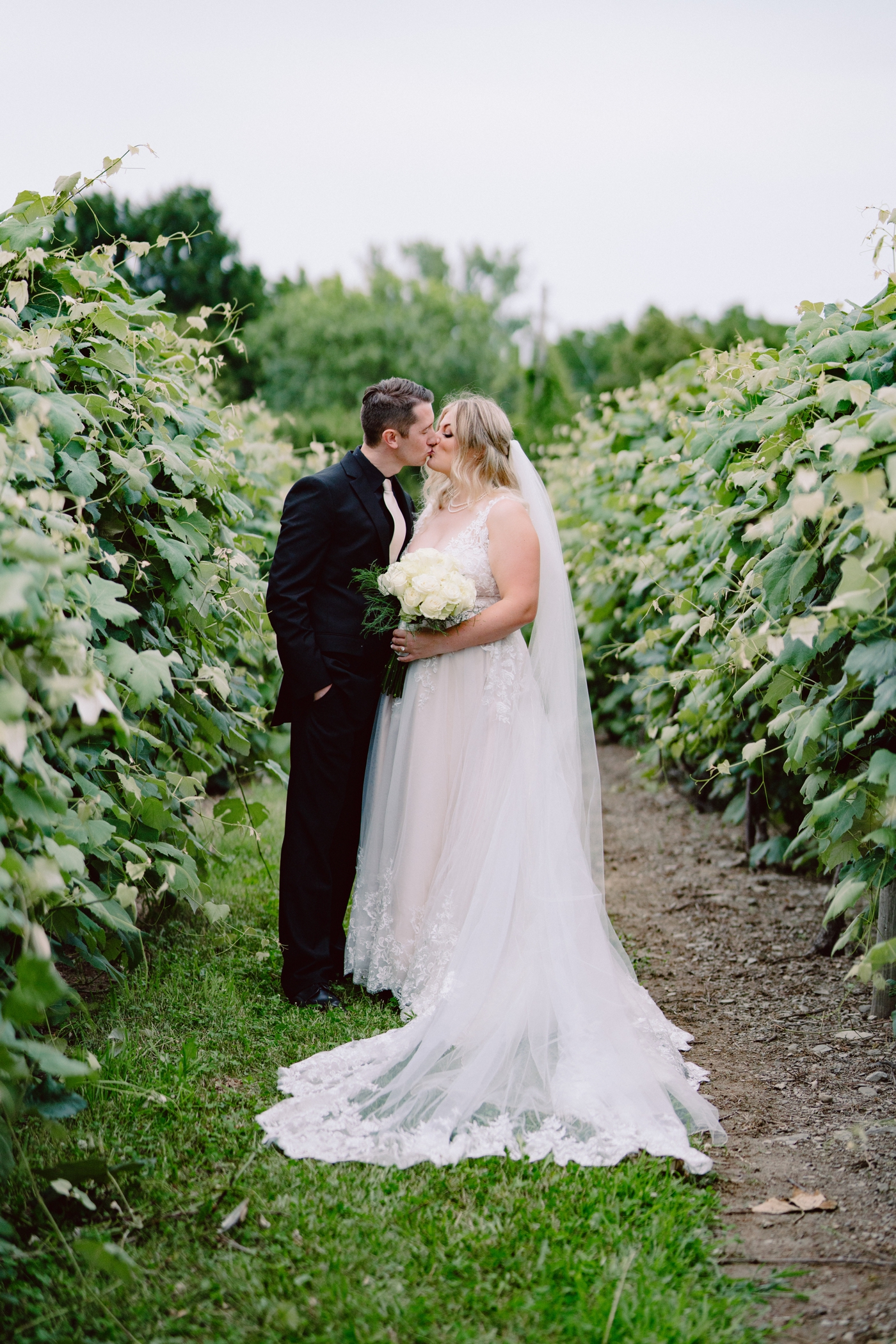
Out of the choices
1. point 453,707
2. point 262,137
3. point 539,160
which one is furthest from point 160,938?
point 539,160

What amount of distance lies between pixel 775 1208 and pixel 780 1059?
1026 millimetres

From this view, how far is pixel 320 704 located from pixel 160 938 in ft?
4.19

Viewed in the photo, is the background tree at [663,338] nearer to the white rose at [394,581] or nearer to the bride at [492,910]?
the bride at [492,910]

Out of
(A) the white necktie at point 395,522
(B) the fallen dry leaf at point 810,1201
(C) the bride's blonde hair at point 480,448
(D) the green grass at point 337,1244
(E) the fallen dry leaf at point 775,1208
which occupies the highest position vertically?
(C) the bride's blonde hair at point 480,448

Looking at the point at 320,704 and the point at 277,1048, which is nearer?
the point at 277,1048

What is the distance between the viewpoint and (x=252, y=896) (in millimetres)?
4945

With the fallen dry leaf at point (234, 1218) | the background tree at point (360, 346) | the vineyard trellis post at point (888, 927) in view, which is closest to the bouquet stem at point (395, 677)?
the vineyard trellis post at point (888, 927)

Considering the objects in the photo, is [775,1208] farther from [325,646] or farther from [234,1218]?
[325,646]

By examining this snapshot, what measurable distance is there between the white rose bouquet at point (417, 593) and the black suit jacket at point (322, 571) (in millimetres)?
69

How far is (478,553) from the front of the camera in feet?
12.5

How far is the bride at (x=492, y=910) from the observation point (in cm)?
282

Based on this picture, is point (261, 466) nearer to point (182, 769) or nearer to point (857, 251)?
point (182, 769)

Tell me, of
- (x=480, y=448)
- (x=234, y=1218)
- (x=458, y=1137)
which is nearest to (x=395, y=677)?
(x=480, y=448)

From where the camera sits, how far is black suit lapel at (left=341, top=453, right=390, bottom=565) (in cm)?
393
